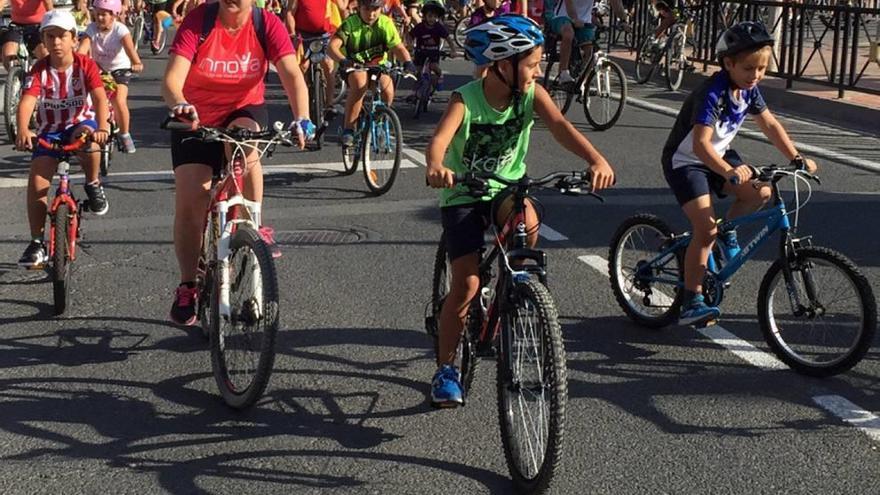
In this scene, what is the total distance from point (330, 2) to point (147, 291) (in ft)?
24.5

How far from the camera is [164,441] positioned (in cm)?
524

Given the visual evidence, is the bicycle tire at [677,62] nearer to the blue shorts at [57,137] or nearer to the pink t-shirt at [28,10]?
the pink t-shirt at [28,10]

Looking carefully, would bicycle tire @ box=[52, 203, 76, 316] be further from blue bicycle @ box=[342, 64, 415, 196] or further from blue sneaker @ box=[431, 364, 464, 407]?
blue bicycle @ box=[342, 64, 415, 196]

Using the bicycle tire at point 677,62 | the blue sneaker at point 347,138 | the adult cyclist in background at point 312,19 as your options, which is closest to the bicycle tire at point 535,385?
the blue sneaker at point 347,138

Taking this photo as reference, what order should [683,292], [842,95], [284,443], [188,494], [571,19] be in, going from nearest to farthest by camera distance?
[188,494] < [284,443] < [683,292] < [571,19] < [842,95]

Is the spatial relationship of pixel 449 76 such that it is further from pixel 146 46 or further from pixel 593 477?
pixel 593 477

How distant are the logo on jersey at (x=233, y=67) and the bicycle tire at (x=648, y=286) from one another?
222cm

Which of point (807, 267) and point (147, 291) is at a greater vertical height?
point (807, 267)

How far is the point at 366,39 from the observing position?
1144cm

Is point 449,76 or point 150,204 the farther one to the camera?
point 449,76

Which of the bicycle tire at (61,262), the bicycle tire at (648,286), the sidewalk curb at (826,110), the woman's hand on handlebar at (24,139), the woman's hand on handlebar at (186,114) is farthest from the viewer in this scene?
the sidewalk curb at (826,110)

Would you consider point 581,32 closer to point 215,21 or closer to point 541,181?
point 215,21

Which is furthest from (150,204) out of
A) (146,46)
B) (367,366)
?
(146,46)

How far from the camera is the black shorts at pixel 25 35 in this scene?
13750mm
